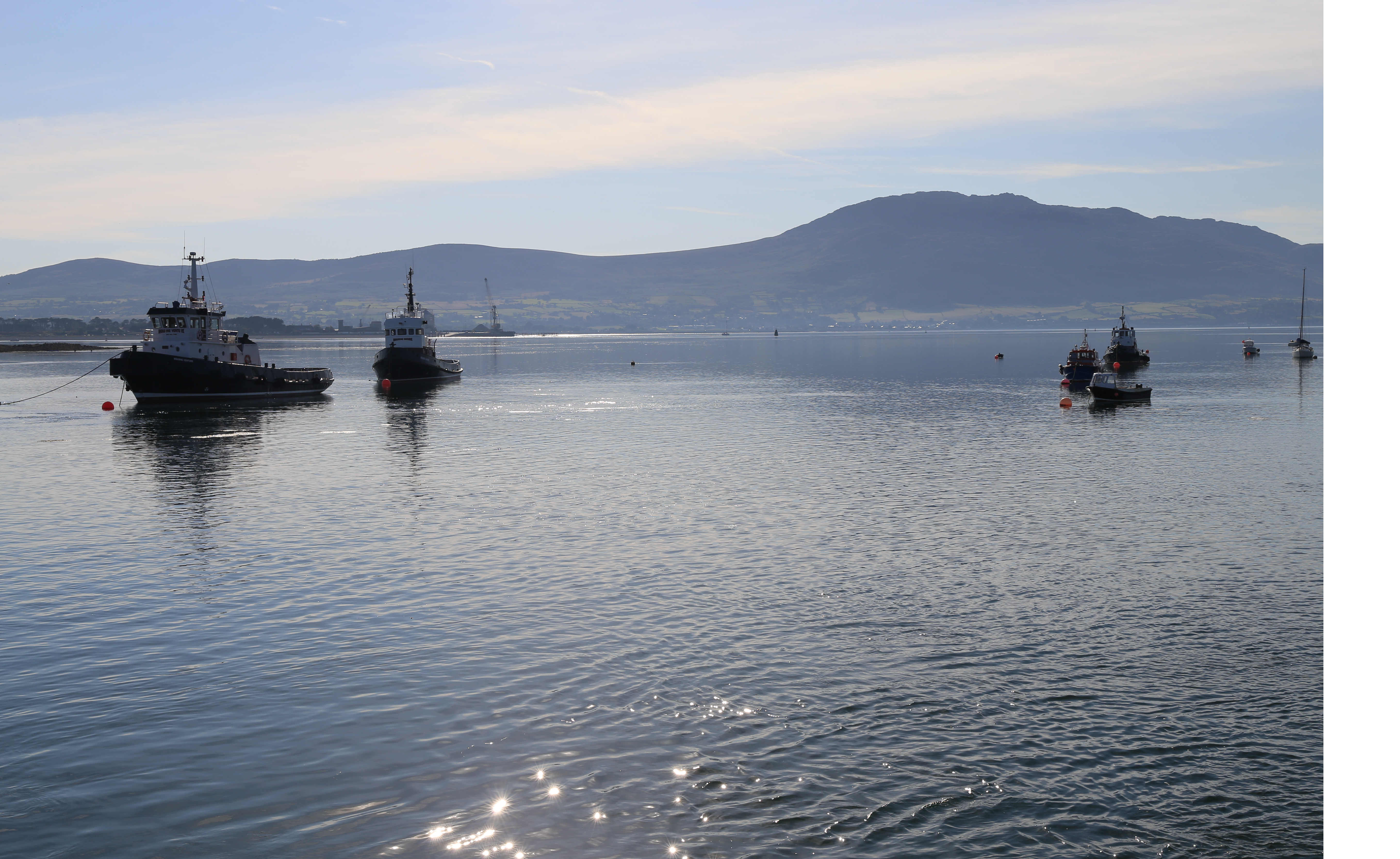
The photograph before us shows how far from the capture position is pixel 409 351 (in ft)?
488

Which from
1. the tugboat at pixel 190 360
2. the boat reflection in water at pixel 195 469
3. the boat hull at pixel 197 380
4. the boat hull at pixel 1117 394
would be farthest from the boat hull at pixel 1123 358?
the tugboat at pixel 190 360

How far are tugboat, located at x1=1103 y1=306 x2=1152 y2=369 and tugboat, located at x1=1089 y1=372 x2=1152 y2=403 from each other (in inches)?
2605

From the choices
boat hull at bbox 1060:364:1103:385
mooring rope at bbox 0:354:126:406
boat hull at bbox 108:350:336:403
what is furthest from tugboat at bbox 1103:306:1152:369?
mooring rope at bbox 0:354:126:406

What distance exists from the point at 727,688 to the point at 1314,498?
35.6 m

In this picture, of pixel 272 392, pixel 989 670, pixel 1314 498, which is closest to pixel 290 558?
pixel 989 670

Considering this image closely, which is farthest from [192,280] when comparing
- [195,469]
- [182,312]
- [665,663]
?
[665,663]

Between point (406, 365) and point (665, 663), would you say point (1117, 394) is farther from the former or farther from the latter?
point (406, 365)

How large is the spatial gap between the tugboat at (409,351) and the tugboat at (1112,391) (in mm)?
89428

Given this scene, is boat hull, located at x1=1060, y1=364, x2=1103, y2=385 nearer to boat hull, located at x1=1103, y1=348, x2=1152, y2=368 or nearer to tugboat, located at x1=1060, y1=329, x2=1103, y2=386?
tugboat, located at x1=1060, y1=329, x2=1103, y2=386

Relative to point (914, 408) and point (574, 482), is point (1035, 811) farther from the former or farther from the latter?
point (914, 408)

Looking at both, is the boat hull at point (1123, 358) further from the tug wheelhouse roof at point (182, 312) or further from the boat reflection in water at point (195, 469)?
the tug wheelhouse roof at point (182, 312)

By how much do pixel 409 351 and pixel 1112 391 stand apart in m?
95.7

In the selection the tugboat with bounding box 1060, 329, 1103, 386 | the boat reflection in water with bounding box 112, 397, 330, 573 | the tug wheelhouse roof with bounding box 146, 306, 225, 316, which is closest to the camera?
the boat reflection in water with bounding box 112, 397, 330, 573

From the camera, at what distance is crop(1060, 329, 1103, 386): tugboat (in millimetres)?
119375
